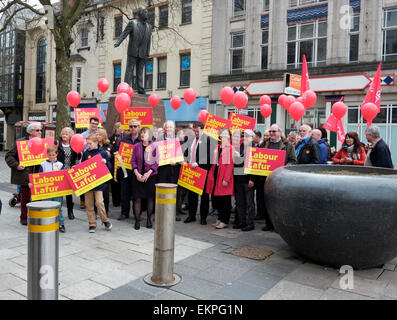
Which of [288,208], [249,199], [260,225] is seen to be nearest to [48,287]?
[288,208]

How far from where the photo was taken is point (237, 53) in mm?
21141

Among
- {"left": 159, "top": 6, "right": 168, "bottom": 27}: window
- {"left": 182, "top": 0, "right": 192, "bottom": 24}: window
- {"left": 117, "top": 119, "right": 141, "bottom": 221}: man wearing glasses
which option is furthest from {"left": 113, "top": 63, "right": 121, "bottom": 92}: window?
{"left": 117, "top": 119, "right": 141, "bottom": 221}: man wearing glasses

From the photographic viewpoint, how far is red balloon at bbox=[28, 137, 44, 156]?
6.31 m

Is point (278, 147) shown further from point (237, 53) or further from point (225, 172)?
point (237, 53)

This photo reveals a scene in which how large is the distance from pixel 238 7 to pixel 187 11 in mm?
3515

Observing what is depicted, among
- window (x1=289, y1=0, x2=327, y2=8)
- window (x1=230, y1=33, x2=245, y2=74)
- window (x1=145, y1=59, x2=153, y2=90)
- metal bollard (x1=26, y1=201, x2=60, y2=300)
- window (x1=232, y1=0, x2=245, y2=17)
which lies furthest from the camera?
window (x1=145, y1=59, x2=153, y2=90)

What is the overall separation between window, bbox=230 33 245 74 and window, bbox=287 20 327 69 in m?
2.76

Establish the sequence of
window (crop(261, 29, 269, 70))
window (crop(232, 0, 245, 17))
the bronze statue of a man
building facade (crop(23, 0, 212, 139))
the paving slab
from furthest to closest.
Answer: building facade (crop(23, 0, 212, 139)), window (crop(232, 0, 245, 17)), window (crop(261, 29, 269, 70)), the bronze statue of a man, the paving slab

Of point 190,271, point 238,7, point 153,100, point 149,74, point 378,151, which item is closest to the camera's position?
point 190,271

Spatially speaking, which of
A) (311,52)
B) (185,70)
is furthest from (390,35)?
(185,70)

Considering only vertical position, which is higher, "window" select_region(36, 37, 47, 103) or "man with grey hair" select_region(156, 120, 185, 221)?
"window" select_region(36, 37, 47, 103)

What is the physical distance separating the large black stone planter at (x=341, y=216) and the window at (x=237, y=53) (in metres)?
17.4

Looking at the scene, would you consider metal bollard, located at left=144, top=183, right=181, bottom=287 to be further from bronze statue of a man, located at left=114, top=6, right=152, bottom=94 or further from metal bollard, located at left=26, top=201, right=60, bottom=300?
bronze statue of a man, located at left=114, top=6, right=152, bottom=94

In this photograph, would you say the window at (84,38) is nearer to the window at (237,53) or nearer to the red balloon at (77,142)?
the window at (237,53)
